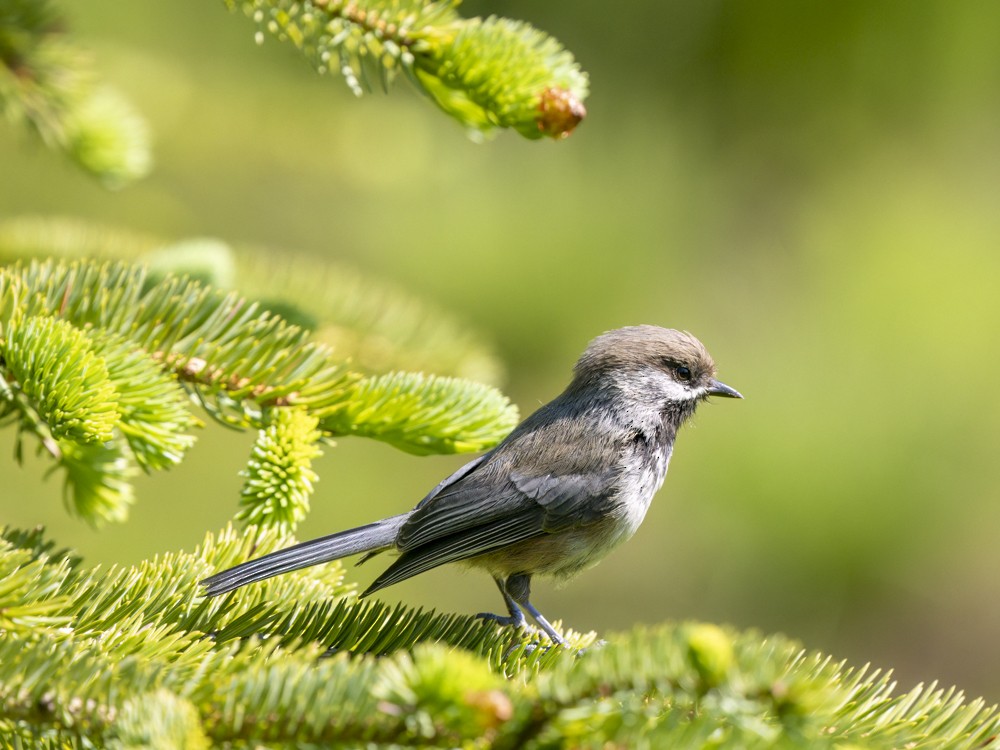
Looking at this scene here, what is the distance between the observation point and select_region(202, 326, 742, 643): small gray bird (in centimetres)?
317

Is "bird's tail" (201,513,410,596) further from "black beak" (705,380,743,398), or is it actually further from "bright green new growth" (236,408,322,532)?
"black beak" (705,380,743,398)

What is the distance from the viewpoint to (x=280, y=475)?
7.21ft

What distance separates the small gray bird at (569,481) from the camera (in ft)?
10.4

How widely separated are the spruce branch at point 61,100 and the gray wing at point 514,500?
1.56 metres

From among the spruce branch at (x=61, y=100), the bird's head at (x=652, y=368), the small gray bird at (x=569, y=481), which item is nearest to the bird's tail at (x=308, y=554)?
the small gray bird at (x=569, y=481)

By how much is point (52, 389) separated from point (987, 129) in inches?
295

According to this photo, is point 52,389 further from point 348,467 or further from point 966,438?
point 966,438

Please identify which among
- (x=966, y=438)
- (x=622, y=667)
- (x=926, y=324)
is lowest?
(x=622, y=667)

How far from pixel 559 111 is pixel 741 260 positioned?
564cm

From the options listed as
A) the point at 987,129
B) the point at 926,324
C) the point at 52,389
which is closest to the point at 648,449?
the point at 52,389

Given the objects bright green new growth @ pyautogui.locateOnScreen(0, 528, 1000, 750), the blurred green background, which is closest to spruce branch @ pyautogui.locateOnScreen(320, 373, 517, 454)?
bright green new growth @ pyautogui.locateOnScreen(0, 528, 1000, 750)

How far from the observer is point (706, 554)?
6684mm

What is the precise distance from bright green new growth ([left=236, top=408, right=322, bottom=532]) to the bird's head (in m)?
1.63

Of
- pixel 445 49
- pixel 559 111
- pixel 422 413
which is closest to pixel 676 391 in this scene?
pixel 422 413
